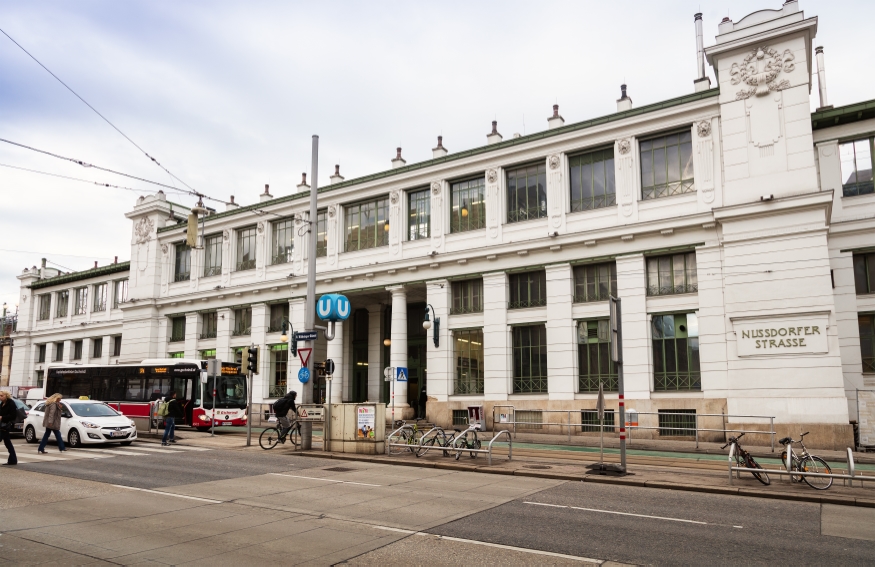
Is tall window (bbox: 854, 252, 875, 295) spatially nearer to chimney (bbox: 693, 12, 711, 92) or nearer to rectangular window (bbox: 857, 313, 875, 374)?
rectangular window (bbox: 857, 313, 875, 374)

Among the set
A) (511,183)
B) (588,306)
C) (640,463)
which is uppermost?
(511,183)

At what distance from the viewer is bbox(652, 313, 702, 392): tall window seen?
25.0 m

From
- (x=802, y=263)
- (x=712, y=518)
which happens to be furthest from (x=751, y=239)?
(x=712, y=518)

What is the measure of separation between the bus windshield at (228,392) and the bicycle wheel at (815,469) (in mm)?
23882

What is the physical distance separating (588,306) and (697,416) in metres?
6.27

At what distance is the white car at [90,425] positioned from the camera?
21.0 m

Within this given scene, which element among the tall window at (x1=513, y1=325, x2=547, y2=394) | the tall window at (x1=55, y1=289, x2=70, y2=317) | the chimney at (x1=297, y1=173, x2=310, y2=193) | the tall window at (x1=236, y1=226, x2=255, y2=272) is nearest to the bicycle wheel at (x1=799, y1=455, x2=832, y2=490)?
the tall window at (x1=513, y1=325, x2=547, y2=394)

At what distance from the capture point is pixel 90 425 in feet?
69.1

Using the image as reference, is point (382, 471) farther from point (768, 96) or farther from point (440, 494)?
point (768, 96)

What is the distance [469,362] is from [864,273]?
16.3m

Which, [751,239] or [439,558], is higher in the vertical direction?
[751,239]

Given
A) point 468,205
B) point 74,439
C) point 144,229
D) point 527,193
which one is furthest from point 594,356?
point 144,229

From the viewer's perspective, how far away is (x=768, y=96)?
24.2 meters

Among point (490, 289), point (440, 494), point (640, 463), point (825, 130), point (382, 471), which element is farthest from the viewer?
point (490, 289)
